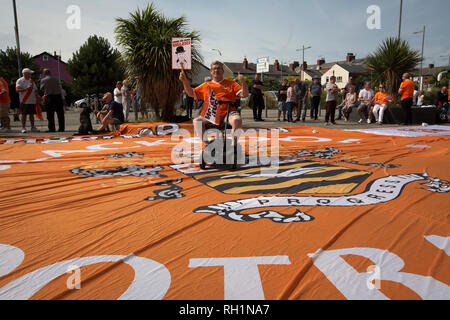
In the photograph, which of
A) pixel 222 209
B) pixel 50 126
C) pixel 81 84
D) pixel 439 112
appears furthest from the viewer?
pixel 81 84

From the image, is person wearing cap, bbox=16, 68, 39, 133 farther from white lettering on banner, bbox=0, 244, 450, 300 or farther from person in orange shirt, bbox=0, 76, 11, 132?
white lettering on banner, bbox=0, 244, 450, 300

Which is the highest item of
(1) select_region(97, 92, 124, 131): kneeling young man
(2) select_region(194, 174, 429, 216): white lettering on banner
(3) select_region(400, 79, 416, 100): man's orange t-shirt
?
(3) select_region(400, 79, 416, 100): man's orange t-shirt

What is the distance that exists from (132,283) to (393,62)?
637 inches

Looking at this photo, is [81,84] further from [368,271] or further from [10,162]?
[368,271]

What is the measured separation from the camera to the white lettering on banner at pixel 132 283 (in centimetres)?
148

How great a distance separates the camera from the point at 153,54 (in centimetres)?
884

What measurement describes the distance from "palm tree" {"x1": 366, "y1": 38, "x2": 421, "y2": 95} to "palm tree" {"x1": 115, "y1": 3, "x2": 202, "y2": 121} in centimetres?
1002

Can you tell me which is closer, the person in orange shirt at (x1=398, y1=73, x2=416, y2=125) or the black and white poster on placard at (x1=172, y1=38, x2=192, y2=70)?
the black and white poster on placard at (x1=172, y1=38, x2=192, y2=70)

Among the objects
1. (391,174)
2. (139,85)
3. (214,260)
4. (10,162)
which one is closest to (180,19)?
(139,85)

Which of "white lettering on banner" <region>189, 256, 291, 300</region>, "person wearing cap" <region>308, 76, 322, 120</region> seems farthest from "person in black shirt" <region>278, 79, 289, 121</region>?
"white lettering on banner" <region>189, 256, 291, 300</region>

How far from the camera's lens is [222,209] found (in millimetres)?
2572

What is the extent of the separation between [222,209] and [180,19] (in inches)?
328

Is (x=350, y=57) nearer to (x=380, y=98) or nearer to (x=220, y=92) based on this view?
(x=380, y=98)

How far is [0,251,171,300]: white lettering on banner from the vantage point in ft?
4.84
